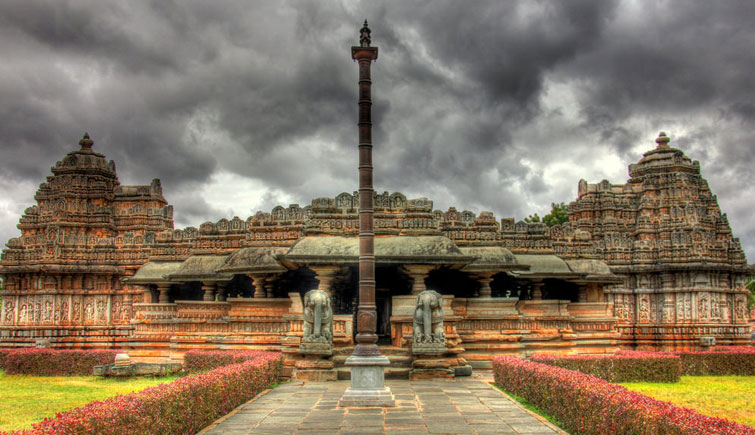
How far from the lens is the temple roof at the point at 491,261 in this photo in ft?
63.0

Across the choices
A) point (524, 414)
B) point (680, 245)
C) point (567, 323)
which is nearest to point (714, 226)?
point (680, 245)

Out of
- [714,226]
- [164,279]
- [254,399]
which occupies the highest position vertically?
[714,226]

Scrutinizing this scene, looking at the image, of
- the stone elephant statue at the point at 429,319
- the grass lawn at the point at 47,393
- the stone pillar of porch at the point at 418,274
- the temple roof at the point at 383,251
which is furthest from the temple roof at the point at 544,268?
the grass lawn at the point at 47,393

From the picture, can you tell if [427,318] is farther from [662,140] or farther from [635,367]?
[662,140]

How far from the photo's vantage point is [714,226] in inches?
1230

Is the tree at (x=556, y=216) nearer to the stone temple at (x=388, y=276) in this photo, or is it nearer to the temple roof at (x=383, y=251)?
the stone temple at (x=388, y=276)

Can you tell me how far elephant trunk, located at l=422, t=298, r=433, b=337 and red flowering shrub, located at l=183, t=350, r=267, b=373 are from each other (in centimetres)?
389

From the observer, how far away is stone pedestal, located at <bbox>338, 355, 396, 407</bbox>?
10.8 m

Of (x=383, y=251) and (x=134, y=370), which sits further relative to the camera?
(x=134, y=370)

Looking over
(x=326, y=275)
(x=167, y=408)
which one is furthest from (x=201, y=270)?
(x=167, y=408)

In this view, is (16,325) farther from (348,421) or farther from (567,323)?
(348,421)

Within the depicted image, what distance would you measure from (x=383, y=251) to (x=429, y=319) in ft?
8.72

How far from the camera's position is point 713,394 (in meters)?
14.7

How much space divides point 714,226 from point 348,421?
27.0 m
